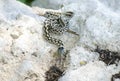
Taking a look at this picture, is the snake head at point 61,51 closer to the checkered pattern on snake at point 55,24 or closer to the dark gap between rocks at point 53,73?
the checkered pattern on snake at point 55,24

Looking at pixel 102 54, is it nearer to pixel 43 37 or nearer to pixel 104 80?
pixel 104 80

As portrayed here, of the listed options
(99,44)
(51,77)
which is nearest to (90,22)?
(99,44)

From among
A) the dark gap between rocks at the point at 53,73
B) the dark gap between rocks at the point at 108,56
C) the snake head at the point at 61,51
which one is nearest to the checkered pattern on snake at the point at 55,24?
the snake head at the point at 61,51

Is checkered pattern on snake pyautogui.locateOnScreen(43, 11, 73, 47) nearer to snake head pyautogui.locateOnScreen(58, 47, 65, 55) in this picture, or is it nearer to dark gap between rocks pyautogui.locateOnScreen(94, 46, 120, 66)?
snake head pyautogui.locateOnScreen(58, 47, 65, 55)

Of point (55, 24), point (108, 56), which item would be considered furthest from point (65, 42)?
point (108, 56)

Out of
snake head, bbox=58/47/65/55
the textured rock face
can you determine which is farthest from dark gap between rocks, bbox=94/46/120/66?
snake head, bbox=58/47/65/55
